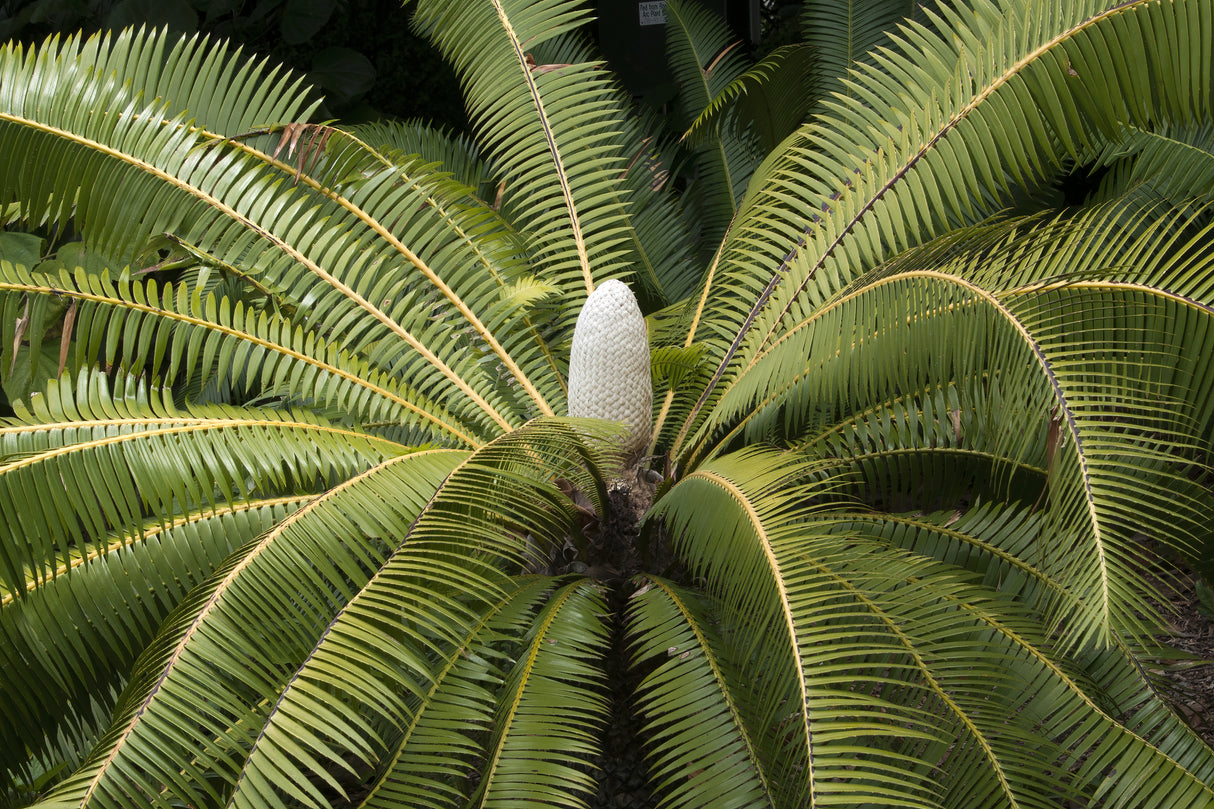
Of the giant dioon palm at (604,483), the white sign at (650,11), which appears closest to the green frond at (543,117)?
the giant dioon palm at (604,483)

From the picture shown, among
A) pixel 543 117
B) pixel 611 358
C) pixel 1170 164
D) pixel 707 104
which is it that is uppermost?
pixel 707 104

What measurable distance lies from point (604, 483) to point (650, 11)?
10.7ft

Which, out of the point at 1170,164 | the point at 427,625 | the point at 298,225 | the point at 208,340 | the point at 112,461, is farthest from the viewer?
the point at 1170,164

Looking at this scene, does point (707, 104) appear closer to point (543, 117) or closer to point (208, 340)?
point (543, 117)

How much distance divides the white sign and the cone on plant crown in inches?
115

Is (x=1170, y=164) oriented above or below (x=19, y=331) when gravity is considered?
above

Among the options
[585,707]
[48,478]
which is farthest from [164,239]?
[585,707]

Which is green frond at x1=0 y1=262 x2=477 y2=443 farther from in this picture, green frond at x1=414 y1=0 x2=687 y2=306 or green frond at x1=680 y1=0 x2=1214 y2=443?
green frond at x1=680 y1=0 x2=1214 y2=443

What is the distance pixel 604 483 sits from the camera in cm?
211

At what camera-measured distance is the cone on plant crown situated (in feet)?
6.94

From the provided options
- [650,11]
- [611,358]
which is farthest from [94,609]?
[650,11]

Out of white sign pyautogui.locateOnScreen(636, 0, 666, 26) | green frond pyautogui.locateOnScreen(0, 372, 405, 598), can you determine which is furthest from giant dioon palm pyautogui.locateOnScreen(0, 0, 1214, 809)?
white sign pyautogui.locateOnScreen(636, 0, 666, 26)

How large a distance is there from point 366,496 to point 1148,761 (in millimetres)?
1367

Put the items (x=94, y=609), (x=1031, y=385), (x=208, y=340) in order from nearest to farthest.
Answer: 1. (x=1031, y=385)
2. (x=94, y=609)
3. (x=208, y=340)
